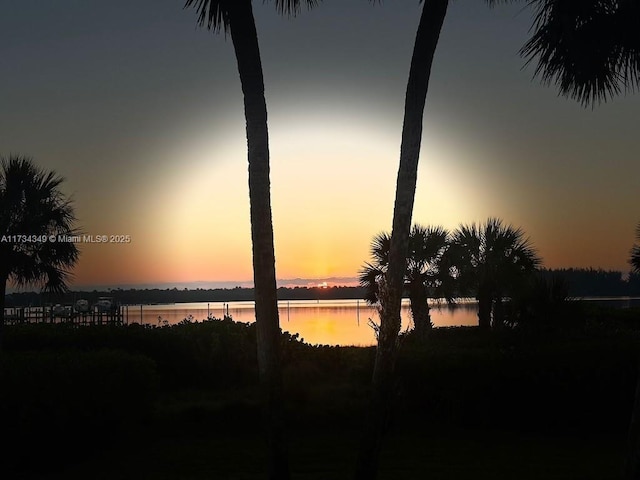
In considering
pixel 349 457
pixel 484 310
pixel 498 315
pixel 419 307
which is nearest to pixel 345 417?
pixel 349 457

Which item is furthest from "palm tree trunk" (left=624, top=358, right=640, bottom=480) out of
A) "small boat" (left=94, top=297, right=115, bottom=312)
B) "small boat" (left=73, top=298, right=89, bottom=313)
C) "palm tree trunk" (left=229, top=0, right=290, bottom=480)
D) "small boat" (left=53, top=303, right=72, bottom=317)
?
"small boat" (left=53, top=303, right=72, bottom=317)

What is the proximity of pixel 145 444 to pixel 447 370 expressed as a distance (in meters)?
5.74

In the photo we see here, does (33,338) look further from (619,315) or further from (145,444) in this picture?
(619,315)

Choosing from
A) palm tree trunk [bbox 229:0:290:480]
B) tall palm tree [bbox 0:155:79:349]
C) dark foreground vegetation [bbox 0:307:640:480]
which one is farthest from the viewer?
tall palm tree [bbox 0:155:79:349]

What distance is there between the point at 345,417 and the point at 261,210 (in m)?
7.00

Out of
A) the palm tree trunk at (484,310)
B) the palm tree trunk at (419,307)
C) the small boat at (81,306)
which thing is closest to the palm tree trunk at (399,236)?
the palm tree trunk at (419,307)

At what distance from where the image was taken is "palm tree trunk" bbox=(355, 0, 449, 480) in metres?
8.91

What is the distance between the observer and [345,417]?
15.3 m

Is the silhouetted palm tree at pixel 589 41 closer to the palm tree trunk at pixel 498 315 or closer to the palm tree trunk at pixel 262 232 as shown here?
the palm tree trunk at pixel 262 232

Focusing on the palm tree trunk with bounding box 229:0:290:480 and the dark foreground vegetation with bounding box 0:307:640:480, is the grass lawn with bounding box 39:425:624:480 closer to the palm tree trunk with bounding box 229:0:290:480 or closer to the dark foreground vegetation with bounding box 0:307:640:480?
the dark foreground vegetation with bounding box 0:307:640:480

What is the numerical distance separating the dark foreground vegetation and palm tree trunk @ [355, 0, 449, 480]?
2141mm

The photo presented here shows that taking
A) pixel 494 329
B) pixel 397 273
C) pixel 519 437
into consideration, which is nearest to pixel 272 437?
pixel 397 273

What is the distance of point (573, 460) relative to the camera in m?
11.9

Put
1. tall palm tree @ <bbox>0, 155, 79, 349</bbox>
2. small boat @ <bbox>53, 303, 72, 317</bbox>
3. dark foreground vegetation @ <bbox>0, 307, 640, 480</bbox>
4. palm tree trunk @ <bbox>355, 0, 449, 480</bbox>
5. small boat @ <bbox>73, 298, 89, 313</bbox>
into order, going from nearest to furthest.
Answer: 1. palm tree trunk @ <bbox>355, 0, 449, 480</bbox>
2. dark foreground vegetation @ <bbox>0, 307, 640, 480</bbox>
3. tall palm tree @ <bbox>0, 155, 79, 349</bbox>
4. small boat @ <bbox>73, 298, 89, 313</bbox>
5. small boat @ <bbox>53, 303, 72, 317</bbox>
